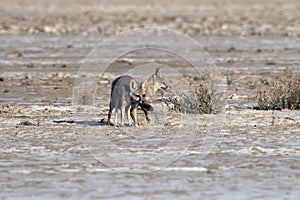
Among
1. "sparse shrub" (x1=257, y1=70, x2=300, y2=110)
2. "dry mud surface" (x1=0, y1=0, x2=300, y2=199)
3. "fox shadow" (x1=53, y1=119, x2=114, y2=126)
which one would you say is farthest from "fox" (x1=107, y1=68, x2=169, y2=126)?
"sparse shrub" (x1=257, y1=70, x2=300, y2=110)

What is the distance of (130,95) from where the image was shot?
13.4 metres

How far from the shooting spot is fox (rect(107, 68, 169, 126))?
13.3 meters

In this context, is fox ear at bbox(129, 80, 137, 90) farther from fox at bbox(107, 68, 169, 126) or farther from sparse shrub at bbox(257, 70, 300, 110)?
sparse shrub at bbox(257, 70, 300, 110)

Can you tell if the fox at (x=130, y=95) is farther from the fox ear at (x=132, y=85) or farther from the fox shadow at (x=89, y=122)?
the fox shadow at (x=89, y=122)

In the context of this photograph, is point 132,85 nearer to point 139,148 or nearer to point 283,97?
point 139,148

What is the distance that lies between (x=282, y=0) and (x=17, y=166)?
79.9m

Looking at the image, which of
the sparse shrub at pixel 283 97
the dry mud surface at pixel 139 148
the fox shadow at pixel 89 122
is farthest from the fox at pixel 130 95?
the sparse shrub at pixel 283 97

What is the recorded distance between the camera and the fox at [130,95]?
13344mm

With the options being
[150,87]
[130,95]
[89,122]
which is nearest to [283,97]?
[150,87]

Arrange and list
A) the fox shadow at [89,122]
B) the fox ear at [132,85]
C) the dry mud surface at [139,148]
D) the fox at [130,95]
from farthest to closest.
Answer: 1. the fox shadow at [89,122]
2. the fox ear at [132,85]
3. the fox at [130,95]
4. the dry mud surface at [139,148]

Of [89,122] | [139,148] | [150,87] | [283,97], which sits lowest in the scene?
[139,148]

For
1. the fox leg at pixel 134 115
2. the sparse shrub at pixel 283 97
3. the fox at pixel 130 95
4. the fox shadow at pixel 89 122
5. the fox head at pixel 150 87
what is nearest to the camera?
the fox at pixel 130 95

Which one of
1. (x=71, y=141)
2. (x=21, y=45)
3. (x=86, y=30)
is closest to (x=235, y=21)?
(x=86, y=30)

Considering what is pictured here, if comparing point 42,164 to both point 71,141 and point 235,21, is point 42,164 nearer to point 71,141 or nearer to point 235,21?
point 71,141
